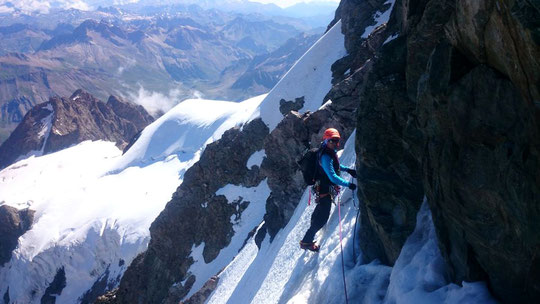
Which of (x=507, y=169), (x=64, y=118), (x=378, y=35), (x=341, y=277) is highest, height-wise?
(x=64, y=118)

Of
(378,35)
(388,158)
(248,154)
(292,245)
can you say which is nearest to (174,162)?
(248,154)

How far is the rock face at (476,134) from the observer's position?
5164mm

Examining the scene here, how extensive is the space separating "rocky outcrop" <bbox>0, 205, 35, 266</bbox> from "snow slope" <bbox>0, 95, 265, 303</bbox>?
1811mm

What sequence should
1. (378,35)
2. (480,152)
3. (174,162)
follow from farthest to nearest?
(174,162)
(378,35)
(480,152)

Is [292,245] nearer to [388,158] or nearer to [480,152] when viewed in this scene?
[388,158]

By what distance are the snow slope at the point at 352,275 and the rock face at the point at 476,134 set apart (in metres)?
0.37

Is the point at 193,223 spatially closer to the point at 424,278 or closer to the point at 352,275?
the point at 352,275

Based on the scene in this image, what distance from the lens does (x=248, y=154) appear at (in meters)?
53.3

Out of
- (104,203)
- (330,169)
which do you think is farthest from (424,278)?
(104,203)

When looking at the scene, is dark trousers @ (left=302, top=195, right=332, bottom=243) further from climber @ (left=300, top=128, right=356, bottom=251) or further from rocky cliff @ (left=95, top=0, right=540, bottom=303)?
rocky cliff @ (left=95, top=0, right=540, bottom=303)

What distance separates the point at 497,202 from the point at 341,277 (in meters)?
5.50

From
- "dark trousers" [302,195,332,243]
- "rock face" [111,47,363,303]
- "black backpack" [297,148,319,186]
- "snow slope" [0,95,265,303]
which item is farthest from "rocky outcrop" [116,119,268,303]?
"black backpack" [297,148,319,186]

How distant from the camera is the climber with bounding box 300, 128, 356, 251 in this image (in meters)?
11.2

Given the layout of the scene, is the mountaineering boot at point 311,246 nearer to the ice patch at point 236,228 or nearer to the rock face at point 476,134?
the rock face at point 476,134
